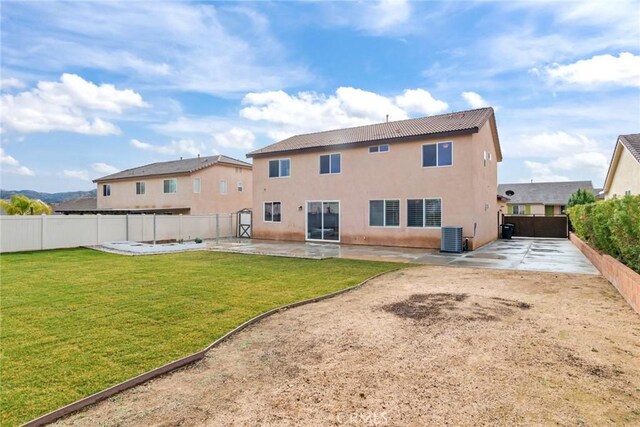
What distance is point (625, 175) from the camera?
18562 millimetres

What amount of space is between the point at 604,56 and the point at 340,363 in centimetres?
1676

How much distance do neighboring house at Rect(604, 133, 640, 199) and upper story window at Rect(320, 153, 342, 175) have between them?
12427 mm

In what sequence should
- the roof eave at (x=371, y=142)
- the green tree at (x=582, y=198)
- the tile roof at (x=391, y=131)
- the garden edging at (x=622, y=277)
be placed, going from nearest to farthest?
the garden edging at (x=622, y=277), the roof eave at (x=371, y=142), the tile roof at (x=391, y=131), the green tree at (x=582, y=198)

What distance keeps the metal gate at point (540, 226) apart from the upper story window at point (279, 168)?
607 inches

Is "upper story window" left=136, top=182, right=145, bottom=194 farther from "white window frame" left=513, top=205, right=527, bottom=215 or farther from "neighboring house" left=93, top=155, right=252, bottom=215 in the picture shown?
"white window frame" left=513, top=205, right=527, bottom=215

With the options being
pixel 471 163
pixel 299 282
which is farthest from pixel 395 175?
pixel 299 282

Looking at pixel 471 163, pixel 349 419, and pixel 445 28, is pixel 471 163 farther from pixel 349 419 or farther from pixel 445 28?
pixel 349 419

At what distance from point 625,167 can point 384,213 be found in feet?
45.1

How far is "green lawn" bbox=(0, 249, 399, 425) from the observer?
3.45 meters

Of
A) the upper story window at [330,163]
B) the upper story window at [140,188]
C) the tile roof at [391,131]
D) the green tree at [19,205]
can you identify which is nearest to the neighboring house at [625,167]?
the tile roof at [391,131]

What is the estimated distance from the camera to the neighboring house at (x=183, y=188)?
26984mm

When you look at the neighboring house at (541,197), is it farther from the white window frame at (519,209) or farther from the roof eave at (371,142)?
the roof eave at (371,142)

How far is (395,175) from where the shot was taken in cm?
1658

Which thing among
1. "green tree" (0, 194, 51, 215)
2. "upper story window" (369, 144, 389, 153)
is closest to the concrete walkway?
"upper story window" (369, 144, 389, 153)
